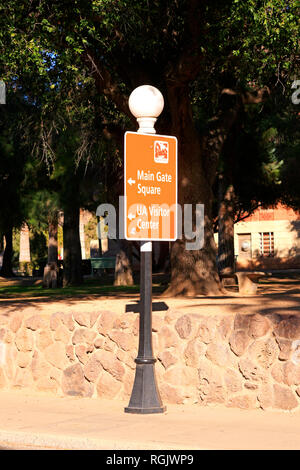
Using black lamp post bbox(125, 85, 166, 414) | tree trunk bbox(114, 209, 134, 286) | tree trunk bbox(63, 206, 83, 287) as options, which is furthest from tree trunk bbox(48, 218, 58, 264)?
black lamp post bbox(125, 85, 166, 414)

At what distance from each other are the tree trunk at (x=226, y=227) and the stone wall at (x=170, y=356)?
18748 mm

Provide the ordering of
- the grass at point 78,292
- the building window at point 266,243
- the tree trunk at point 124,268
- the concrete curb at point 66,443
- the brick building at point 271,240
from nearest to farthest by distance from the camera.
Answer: the concrete curb at point 66,443 < the grass at point 78,292 < the tree trunk at point 124,268 < the brick building at point 271,240 < the building window at point 266,243

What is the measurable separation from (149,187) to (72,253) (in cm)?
2361

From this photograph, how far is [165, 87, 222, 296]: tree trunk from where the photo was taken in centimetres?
1875

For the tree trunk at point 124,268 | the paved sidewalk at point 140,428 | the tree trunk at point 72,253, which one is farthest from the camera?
the tree trunk at point 72,253

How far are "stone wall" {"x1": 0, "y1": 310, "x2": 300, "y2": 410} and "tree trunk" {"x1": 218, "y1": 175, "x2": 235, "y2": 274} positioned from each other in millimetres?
18748

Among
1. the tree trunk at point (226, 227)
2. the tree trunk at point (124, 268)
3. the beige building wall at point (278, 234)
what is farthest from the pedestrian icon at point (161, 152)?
the beige building wall at point (278, 234)

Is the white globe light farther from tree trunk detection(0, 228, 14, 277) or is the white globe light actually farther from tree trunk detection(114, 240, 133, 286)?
tree trunk detection(0, 228, 14, 277)

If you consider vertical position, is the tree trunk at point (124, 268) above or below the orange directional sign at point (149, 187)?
below

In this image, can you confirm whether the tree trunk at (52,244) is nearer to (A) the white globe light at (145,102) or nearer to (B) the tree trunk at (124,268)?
(B) the tree trunk at (124,268)

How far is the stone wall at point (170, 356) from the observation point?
10.2 metres

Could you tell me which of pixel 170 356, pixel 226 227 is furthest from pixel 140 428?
pixel 226 227
